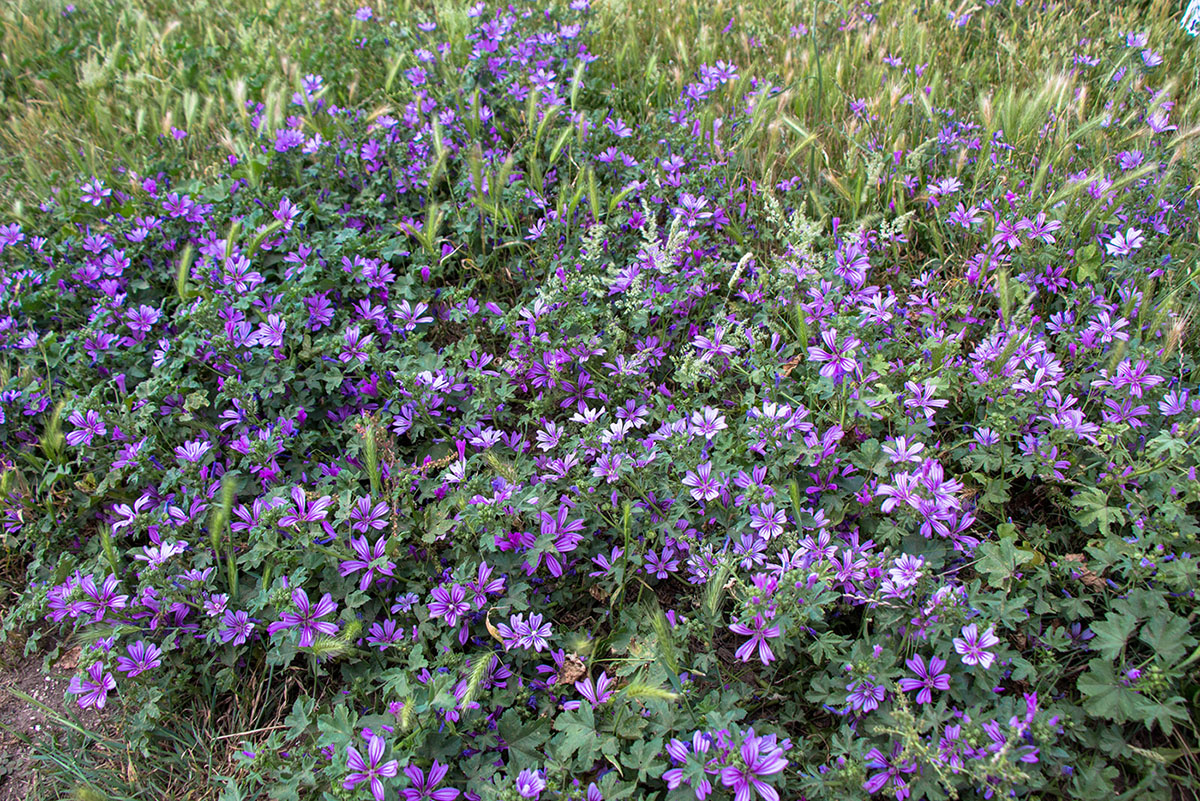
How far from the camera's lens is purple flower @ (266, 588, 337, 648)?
2.22 meters

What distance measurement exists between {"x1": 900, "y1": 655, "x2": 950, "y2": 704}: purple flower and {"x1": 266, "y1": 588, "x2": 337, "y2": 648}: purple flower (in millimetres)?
1632

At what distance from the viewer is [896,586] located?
2.10 metres

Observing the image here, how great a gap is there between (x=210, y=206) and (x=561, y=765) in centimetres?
296

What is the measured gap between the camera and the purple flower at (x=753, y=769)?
6.03ft

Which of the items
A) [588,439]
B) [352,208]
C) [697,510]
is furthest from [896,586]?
[352,208]

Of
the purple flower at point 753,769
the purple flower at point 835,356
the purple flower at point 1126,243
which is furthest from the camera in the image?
the purple flower at point 1126,243

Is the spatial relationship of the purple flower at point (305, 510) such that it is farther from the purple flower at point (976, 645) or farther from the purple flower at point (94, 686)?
the purple flower at point (976, 645)

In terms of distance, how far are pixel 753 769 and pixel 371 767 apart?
3.13ft

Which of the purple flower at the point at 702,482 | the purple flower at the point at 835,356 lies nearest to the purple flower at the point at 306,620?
the purple flower at the point at 702,482

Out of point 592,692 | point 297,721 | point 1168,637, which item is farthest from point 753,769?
point 297,721

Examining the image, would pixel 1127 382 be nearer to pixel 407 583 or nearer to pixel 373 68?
pixel 407 583

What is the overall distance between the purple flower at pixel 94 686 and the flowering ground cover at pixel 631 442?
1 cm

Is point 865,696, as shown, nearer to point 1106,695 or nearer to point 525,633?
point 1106,695

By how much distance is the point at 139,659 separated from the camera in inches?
90.5
